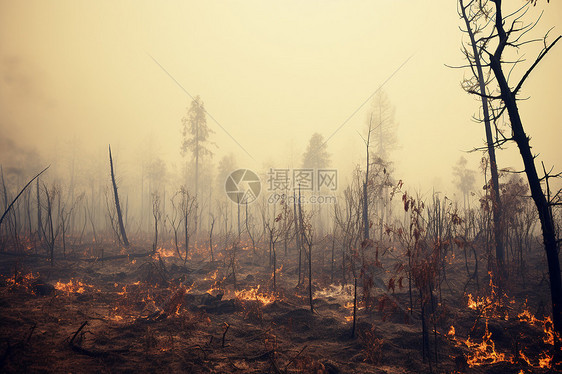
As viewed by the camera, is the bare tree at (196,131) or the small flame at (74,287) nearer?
the small flame at (74,287)

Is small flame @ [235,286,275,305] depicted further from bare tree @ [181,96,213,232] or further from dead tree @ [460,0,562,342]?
bare tree @ [181,96,213,232]

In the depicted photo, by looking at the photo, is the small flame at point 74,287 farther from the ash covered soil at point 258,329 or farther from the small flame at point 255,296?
the small flame at point 255,296

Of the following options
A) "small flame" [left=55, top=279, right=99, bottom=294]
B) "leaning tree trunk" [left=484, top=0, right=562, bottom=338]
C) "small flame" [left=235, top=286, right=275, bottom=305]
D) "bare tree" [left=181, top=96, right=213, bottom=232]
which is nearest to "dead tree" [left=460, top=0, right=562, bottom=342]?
"leaning tree trunk" [left=484, top=0, right=562, bottom=338]

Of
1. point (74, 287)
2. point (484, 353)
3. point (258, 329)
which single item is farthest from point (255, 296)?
point (74, 287)

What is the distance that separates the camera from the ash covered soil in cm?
497

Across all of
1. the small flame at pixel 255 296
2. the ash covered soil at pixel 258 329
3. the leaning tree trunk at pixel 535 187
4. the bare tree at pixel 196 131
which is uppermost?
the bare tree at pixel 196 131

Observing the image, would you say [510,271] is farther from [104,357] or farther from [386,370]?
[104,357]

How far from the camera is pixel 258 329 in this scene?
6852 mm

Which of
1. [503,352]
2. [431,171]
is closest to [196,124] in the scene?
[503,352]

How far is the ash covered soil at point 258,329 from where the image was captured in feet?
16.3

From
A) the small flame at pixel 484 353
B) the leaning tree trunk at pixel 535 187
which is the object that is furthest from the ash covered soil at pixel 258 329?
the leaning tree trunk at pixel 535 187

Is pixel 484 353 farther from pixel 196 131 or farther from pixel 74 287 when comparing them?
pixel 196 131

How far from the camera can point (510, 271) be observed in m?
10.1

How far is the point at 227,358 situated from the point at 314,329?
2.76m
